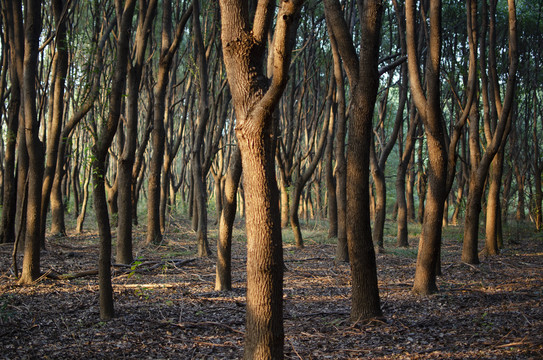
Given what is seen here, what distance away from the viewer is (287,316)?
241 inches

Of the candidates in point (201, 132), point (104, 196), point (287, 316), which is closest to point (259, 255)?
point (287, 316)

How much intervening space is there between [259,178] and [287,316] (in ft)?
9.68

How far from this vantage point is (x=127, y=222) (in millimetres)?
9430

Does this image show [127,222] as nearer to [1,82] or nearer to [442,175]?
[1,82]

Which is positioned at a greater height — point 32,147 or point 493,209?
point 32,147

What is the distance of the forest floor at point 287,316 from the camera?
481cm

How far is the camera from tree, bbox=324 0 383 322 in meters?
5.66

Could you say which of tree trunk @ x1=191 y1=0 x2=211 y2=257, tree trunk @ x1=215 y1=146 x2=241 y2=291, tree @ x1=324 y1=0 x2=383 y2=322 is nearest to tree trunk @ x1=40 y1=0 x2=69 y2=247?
tree trunk @ x1=191 y1=0 x2=211 y2=257

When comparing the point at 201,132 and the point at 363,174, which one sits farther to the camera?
the point at 201,132

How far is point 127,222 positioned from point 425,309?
18.8ft

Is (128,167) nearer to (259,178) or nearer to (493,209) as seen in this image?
(259,178)

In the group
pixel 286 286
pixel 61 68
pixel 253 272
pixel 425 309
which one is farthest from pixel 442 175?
pixel 61 68

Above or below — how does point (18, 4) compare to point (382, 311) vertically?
above

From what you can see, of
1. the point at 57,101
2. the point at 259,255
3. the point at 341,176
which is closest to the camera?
the point at 259,255
